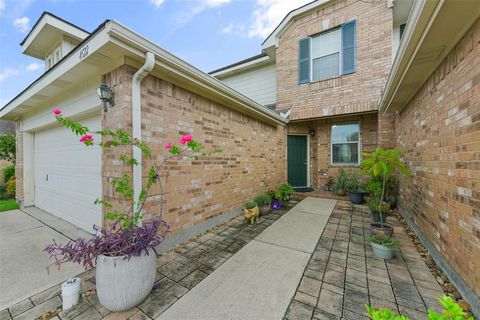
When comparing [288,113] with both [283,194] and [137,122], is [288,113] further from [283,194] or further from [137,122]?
[137,122]

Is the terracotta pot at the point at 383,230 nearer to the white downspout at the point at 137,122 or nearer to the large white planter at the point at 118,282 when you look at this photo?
the large white planter at the point at 118,282

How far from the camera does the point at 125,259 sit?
1.72 m

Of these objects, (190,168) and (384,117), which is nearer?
(190,168)

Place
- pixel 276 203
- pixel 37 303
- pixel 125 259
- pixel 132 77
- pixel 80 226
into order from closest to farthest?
pixel 125 259, pixel 37 303, pixel 132 77, pixel 80 226, pixel 276 203

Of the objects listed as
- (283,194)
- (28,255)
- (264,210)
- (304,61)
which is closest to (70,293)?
(28,255)

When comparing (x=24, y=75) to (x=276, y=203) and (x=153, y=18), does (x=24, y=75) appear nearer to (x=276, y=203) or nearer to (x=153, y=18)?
(x=153, y=18)

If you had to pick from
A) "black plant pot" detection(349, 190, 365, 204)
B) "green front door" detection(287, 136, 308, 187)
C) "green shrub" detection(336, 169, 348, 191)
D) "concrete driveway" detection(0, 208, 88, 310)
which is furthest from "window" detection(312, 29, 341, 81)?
"concrete driveway" detection(0, 208, 88, 310)

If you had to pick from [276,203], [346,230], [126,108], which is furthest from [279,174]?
[126,108]

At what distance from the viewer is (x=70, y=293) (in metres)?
1.81

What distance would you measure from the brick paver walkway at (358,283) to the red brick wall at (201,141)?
80.4 inches

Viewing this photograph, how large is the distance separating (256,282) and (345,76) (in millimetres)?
6286

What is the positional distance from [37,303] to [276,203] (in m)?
4.50

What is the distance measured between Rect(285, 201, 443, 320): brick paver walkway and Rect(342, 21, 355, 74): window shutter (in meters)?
5.03

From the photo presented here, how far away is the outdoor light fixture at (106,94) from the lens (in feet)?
8.20
